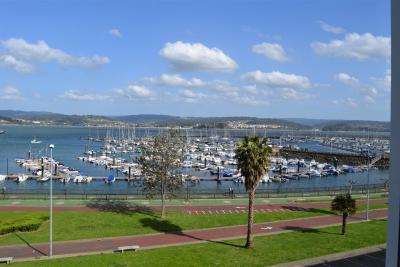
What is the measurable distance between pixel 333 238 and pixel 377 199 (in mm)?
23406

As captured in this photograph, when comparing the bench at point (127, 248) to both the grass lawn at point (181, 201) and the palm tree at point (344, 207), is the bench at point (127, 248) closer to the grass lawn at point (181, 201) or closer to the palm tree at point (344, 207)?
the palm tree at point (344, 207)

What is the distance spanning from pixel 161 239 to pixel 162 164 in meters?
10.0

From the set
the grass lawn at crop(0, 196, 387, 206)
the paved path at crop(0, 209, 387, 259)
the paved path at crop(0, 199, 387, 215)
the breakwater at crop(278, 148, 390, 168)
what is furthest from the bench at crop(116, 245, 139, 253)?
the breakwater at crop(278, 148, 390, 168)

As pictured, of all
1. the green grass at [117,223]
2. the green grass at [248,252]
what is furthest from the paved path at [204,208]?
the green grass at [248,252]

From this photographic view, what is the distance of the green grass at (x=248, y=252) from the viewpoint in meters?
28.3

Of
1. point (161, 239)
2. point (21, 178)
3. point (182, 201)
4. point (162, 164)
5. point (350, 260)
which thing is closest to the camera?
point (350, 260)

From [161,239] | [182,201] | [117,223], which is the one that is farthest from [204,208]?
[161,239]

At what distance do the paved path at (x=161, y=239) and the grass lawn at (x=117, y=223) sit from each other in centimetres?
115

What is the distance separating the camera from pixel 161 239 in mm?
35344

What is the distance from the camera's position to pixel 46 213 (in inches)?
1608

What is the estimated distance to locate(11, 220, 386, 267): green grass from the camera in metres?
28.3

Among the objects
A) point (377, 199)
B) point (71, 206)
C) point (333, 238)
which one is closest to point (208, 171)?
point (377, 199)

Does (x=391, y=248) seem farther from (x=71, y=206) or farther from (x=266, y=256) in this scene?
(x=71, y=206)

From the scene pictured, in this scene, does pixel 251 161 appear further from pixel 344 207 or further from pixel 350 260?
pixel 344 207
